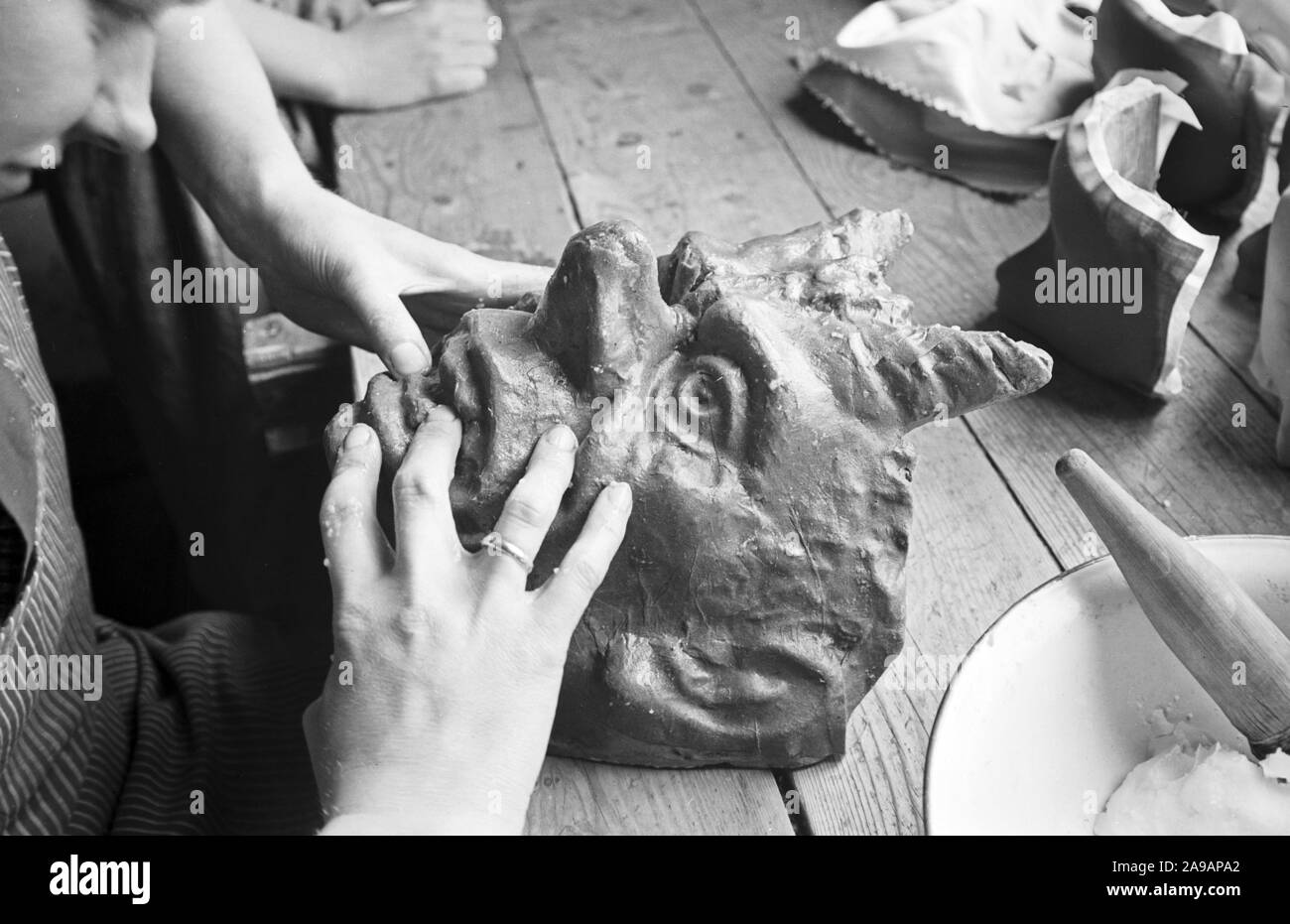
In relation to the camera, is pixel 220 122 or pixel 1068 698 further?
pixel 220 122

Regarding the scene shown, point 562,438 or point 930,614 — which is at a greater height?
point 562,438

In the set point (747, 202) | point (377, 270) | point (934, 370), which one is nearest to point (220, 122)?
point (377, 270)

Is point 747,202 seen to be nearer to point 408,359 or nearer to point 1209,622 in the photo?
point 408,359

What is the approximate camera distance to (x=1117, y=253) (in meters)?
1.25

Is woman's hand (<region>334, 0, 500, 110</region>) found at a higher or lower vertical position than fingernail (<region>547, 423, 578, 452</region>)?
lower

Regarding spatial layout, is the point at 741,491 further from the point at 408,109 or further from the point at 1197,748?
the point at 408,109

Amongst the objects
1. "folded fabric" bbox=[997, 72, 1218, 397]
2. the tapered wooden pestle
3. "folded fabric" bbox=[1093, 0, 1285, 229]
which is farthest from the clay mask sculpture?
"folded fabric" bbox=[1093, 0, 1285, 229]

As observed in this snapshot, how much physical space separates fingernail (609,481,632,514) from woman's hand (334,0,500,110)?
1.22 meters

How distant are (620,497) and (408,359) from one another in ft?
0.96

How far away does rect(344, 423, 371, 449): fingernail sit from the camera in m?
0.90

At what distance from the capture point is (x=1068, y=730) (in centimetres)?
86

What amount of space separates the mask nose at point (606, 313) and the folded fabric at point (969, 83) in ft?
3.01

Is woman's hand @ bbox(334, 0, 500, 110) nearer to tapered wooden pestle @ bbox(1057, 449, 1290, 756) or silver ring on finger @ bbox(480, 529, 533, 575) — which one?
silver ring on finger @ bbox(480, 529, 533, 575)
